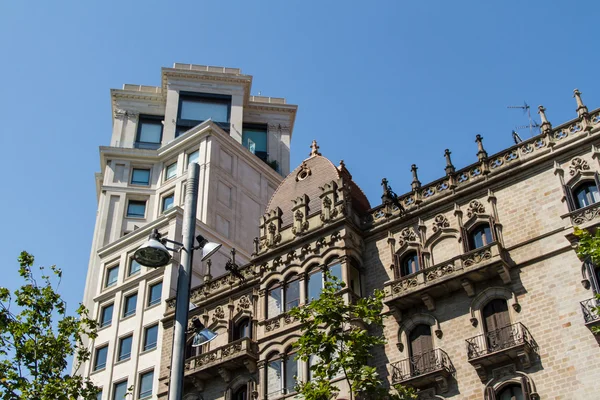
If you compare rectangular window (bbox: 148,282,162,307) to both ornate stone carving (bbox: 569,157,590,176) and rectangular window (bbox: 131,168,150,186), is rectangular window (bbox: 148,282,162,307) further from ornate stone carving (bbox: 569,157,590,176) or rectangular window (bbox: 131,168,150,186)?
ornate stone carving (bbox: 569,157,590,176)

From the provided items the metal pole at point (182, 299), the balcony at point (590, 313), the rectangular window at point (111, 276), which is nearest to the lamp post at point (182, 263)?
the metal pole at point (182, 299)

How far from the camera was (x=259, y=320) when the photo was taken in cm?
3784

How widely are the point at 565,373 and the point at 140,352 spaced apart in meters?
25.8

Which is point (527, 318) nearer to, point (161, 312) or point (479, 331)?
point (479, 331)

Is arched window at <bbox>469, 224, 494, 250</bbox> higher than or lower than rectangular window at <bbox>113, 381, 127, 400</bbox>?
higher

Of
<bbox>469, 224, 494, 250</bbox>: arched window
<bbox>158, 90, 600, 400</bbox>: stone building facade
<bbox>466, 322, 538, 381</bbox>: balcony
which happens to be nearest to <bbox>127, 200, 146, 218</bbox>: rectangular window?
<bbox>158, 90, 600, 400</bbox>: stone building facade

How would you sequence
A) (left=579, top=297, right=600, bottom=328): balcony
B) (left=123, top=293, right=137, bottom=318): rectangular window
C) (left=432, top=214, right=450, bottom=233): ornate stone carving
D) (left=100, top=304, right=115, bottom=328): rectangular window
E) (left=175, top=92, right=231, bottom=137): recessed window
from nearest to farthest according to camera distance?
(left=579, top=297, right=600, bottom=328): balcony, (left=432, top=214, right=450, bottom=233): ornate stone carving, (left=123, top=293, right=137, bottom=318): rectangular window, (left=100, top=304, right=115, bottom=328): rectangular window, (left=175, top=92, right=231, bottom=137): recessed window

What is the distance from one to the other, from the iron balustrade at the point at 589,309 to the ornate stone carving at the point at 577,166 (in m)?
6.02

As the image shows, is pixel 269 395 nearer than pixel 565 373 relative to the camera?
No

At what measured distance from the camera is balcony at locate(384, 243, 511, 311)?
31.6m

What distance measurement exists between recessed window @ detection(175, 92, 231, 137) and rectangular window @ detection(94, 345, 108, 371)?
86.3 feet

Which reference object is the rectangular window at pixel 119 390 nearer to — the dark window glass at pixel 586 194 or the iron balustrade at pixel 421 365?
the iron balustrade at pixel 421 365

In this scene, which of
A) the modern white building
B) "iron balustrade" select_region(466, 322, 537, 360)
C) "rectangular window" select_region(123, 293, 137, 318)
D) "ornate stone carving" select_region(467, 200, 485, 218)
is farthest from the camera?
"rectangular window" select_region(123, 293, 137, 318)

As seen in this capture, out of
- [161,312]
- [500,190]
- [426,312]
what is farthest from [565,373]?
[161,312]
